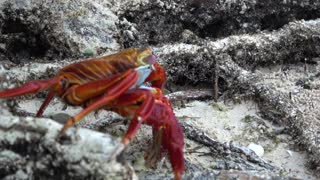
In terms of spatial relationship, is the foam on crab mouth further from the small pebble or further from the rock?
the small pebble

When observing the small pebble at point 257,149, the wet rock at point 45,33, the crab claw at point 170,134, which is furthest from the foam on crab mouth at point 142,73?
the wet rock at point 45,33

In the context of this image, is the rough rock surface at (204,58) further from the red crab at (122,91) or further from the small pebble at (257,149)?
the red crab at (122,91)

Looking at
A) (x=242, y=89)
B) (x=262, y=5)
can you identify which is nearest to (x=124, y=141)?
(x=242, y=89)

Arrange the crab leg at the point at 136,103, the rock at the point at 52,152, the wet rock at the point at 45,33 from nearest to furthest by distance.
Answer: the rock at the point at 52,152
the crab leg at the point at 136,103
the wet rock at the point at 45,33

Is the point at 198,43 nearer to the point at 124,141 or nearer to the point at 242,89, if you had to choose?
the point at 242,89

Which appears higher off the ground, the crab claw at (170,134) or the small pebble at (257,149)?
the crab claw at (170,134)

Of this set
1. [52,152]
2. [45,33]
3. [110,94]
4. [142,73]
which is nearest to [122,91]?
[110,94]

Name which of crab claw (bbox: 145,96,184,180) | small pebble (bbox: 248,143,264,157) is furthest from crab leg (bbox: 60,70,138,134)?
small pebble (bbox: 248,143,264,157)
